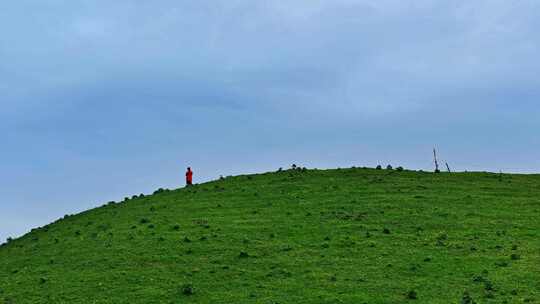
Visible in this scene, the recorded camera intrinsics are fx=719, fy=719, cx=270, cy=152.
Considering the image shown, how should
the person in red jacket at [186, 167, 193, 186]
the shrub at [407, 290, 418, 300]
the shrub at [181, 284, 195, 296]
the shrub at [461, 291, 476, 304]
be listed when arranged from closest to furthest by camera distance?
1. the shrub at [461, 291, 476, 304]
2. the shrub at [407, 290, 418, 300]
3. the shrub at [181, 284, 195, 296]
4. the person in red jacket at [186, 167, 193, 186]

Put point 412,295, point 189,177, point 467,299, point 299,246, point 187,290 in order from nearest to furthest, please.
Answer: point 467,299, point 412,295, point 187,290, point 299,246, point 189,177

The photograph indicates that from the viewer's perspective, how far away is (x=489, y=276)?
28.6m

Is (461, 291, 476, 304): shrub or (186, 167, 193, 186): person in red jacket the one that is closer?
(461, 291, 476, 304): shrub

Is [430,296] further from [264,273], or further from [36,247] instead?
[36,247]

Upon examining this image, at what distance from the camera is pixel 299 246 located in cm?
3359

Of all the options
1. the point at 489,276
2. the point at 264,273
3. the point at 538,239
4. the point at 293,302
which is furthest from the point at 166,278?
the point at 538,239

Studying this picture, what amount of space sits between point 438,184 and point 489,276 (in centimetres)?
1875

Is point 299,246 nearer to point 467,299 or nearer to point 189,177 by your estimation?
point 467,299

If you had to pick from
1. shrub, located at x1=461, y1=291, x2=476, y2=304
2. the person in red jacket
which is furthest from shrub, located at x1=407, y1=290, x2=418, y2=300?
the person in red jacket

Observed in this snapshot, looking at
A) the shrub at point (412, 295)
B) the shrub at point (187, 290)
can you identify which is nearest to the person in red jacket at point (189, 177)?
the shrub at point (187, 290)

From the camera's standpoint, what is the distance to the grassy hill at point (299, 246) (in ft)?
91.7

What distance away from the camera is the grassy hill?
1100 inches

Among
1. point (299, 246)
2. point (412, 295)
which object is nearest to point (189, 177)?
point (299, 246)

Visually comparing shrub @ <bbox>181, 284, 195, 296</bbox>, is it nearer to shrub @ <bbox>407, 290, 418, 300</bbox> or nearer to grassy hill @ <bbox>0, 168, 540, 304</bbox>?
grassy hill @ <bbox>0, 168, 540, 304</bbox>
